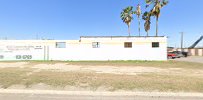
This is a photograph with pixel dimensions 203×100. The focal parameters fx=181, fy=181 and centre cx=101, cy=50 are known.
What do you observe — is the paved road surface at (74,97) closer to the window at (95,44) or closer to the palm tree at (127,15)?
the window at (95,44)

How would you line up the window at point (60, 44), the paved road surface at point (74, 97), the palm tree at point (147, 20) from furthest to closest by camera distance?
the palm tree at point (147, 20), the window at point (60, 44), the paved road surface at point (74, 97)

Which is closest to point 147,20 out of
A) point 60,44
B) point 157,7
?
point 157,7

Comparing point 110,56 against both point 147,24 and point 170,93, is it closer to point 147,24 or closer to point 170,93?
point 147,24

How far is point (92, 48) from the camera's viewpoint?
82.0 feet

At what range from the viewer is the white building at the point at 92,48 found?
24312 millimetres

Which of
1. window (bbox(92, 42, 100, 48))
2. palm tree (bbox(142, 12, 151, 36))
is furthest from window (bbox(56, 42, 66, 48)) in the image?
palm tree (bbox(142, 12, 151, 36))

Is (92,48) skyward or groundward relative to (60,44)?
groundward

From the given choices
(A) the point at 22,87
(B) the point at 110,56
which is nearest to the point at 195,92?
(A) the point at 22,87

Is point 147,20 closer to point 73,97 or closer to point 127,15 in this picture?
point 127,15

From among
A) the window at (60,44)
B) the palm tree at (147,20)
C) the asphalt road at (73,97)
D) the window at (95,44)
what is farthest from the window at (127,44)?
the asphalt road at (73,97)

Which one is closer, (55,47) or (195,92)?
(195,92)

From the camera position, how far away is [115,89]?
6.63 metres

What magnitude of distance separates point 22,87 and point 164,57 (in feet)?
70.2

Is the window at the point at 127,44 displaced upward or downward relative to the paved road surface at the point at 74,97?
upward
